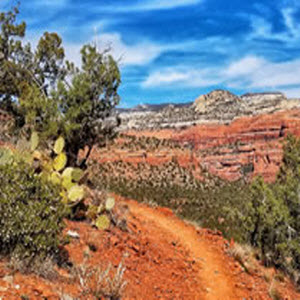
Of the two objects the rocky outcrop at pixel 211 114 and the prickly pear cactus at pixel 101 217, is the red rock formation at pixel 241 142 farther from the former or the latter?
the prickly pear cactus at pixel 101 217

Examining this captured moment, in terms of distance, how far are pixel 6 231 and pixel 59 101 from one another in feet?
28.4

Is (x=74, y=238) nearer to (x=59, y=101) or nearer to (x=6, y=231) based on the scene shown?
(x=6, y=231)

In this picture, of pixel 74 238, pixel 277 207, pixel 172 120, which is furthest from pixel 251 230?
pixel 172 120

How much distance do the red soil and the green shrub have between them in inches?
16.0

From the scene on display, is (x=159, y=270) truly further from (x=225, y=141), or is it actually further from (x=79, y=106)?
(x=225, y=141)

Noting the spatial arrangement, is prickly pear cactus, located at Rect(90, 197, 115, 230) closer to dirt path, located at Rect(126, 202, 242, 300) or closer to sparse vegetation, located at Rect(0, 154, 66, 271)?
sparse vegetation, located at Rect(0, 154, 66, 271)

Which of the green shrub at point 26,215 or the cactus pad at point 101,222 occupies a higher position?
the green shrub at point 26,215

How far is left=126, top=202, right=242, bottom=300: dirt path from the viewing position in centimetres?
703

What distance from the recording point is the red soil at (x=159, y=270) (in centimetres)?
450

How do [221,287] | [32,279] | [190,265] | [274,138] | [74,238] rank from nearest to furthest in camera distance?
[32,279]
[74,238]
[221,287]
[190,265]
[274,138]

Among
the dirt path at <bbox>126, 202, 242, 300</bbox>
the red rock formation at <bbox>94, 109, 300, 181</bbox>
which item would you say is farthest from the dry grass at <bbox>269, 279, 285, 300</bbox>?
the red rock formation at <bbox>94, 109, 300, 181</bbox>

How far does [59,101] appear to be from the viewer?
12.5m

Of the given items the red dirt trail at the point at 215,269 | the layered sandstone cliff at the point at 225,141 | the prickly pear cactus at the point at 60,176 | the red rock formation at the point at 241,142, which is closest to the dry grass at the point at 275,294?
the red dirt trail at the point at 215,269

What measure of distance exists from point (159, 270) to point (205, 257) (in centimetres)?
248
